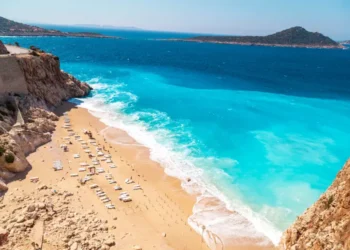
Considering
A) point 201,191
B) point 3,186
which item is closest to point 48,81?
point 3,186

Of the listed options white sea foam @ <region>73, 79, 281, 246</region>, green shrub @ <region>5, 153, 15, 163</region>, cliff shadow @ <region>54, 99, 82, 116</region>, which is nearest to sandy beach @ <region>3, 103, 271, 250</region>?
white sea foam @ <region>73, 79, 281, 246</region>

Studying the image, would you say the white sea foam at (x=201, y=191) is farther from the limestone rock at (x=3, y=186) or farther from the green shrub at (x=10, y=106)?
the limestone rock at (x=3, y=186)

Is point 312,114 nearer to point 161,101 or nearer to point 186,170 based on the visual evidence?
point 161,101

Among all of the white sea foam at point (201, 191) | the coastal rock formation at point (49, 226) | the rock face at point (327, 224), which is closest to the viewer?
the rock face at point (327, 224)

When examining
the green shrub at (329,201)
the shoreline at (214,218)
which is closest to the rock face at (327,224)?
the green shrub at (329,201)

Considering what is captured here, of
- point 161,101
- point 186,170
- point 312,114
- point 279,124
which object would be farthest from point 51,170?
point 312,114
